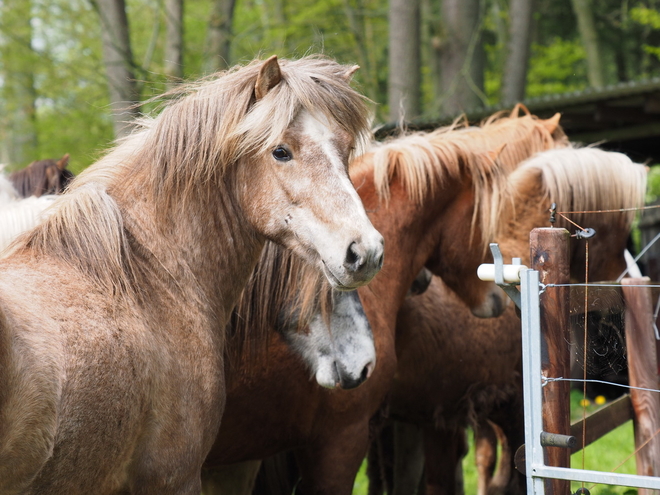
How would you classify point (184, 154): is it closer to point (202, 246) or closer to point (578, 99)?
point (202, 246)

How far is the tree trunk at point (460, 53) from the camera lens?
9.40 metres

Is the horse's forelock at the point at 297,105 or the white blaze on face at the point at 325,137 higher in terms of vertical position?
the horse's forelock at the point at 297,105

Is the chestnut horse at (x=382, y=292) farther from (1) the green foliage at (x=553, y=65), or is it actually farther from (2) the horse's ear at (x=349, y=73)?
(1) the green foliage at (x=553, y=65)

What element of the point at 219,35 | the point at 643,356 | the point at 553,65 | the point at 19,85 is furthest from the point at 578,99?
the point at 19,85

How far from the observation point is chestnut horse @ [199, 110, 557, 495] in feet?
10.5

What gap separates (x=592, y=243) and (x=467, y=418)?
4.64 ft

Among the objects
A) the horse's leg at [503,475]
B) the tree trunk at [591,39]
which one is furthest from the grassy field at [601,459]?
the tree trunk at [591,39]

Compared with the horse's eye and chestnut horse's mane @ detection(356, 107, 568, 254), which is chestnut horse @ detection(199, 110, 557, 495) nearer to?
chestnut horse's mane @ detection(356, 107, 568, 254)

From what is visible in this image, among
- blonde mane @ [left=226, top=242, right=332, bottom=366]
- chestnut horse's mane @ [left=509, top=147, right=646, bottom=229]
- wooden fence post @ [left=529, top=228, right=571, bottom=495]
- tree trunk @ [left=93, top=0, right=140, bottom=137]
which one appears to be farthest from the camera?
tree trunk @ [left=93, top=0, right=140, bottom=137]

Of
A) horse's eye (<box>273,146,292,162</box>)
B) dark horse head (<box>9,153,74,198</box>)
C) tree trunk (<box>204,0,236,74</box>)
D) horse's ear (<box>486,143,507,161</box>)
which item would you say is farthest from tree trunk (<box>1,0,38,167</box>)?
horse's eye (<box>273,146,292,162</box>)

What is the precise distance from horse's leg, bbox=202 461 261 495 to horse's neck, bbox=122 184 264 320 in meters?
1.44

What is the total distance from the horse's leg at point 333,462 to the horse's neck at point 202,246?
106 cm

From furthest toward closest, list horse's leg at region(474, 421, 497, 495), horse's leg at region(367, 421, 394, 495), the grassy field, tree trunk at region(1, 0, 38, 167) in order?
tree trunk at region(1, 0, 38, 167)
the grassy field
horse's leg at region(474, 421, 497, 495)
horse's leg at region(367, 421, 394, 495)

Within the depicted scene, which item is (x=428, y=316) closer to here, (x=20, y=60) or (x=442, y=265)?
(x=442, y=265)
